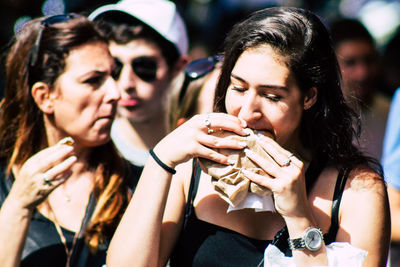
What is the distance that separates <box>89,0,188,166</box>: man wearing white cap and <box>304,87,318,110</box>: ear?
5.49 feet

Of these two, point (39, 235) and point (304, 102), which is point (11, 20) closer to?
point (39, 235)

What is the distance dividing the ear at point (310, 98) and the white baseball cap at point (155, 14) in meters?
1.88

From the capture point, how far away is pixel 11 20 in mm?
7270

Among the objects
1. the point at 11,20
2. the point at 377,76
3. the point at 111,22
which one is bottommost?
the point at 11,20

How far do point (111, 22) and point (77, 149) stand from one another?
125 cm

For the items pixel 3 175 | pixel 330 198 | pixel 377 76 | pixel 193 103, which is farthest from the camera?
pixel 377 76

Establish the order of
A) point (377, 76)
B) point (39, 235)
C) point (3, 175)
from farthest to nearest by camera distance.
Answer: point (377, 76) < point (3, 175) < point (39, 235)

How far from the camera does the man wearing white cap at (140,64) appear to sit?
3699mm

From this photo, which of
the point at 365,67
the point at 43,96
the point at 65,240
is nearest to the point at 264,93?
the point at 65,240

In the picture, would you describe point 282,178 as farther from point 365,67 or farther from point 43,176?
point 365,67

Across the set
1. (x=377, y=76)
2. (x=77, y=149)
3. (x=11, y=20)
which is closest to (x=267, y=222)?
(x=77, y=149)

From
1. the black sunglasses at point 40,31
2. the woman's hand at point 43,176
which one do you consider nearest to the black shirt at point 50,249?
the woman's hand at point 43,176

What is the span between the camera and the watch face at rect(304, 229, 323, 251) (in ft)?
6.46

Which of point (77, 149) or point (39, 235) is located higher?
point (77, 149)
